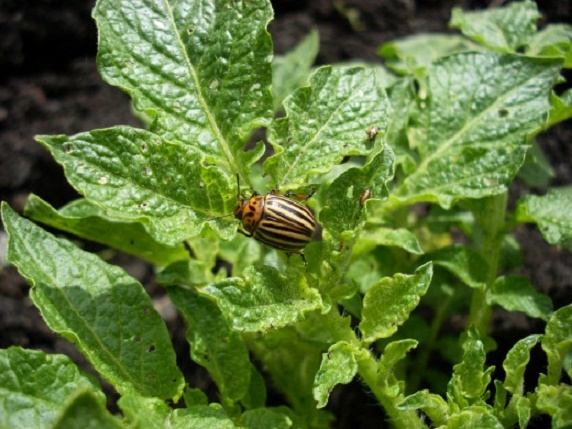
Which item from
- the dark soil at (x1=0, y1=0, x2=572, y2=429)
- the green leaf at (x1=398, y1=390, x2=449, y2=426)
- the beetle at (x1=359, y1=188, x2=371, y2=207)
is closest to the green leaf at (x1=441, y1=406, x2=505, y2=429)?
the green leaf at (x1=398, y1=390, x2=449, y2=426)

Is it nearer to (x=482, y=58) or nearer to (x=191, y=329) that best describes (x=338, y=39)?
(x=482, y=58)

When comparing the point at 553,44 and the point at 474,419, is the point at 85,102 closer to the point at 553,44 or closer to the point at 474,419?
the point at 553,44

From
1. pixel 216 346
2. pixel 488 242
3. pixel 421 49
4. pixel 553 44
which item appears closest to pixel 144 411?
pixel 216 346

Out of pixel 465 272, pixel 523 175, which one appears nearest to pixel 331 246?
pixel 465 272

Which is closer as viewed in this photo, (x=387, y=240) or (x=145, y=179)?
(x=145, y=179)

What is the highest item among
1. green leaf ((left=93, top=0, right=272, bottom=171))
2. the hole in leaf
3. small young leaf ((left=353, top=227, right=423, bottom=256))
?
green leaf ((left=93, top=0, right=272, bottom=171))

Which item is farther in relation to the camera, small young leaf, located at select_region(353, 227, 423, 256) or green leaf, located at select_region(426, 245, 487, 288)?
green leaf, located at select_region(426, 245, 487, 288)

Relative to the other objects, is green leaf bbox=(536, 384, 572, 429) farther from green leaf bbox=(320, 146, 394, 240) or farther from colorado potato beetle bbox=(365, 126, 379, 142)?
colorado potato beetle bbox=(365, 126, 379, 142)
